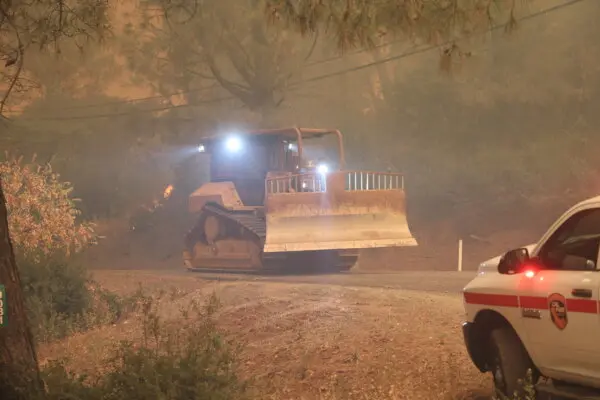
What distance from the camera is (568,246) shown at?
575cm

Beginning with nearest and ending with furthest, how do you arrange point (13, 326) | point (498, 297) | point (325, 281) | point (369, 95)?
point (13, 326) < point (498, 297) < point (325, 281) < point (369, 95)

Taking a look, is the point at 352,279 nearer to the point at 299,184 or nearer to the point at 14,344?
the point at 299,184

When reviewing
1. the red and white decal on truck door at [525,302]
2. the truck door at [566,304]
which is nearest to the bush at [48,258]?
the red and white decal on truck door at [525,302]

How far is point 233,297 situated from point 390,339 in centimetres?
444

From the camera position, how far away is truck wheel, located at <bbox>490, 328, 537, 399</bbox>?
19.1ft

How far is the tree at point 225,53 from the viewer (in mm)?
33281

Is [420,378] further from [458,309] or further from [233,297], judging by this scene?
[233,297]

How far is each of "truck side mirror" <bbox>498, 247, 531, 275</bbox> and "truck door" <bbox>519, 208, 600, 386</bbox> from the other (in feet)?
0.29

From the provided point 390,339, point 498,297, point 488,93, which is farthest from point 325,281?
point 488,93


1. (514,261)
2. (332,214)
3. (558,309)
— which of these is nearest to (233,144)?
(332,214)

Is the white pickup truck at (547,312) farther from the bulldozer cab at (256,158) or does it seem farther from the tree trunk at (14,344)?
the bulldozer cab at (256,158)

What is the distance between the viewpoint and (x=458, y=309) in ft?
36.1

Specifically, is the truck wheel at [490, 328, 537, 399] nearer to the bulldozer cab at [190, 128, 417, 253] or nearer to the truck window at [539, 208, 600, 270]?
the truck window at [539, 208, 600, 270]

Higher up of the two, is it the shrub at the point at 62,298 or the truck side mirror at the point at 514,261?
the truck side mirror at the point at 514,261
